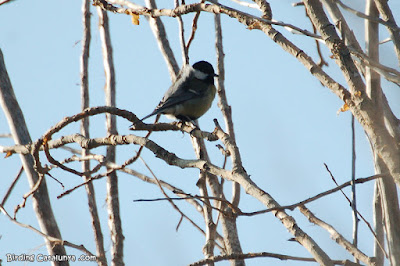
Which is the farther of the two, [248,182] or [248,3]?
[248,3]

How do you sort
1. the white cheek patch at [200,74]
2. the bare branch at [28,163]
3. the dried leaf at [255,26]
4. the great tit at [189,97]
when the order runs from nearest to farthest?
the dried leaf at [255,26], the bare branch at [28,163], the great tit at [189,97], the white cheek patch at [200,74]

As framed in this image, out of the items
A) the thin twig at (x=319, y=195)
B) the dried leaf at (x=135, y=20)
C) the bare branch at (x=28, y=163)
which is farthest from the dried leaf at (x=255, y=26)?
the bare branch at (x=28, y=163)

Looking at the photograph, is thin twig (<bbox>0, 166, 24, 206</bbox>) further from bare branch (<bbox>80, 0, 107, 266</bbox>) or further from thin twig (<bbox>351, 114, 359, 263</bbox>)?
thin twig (<bbox>351, 114, 359, 263</bbox>)

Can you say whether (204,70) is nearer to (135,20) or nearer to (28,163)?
(135,20)

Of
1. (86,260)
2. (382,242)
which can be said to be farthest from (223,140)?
(86,260)

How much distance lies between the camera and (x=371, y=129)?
177 cm

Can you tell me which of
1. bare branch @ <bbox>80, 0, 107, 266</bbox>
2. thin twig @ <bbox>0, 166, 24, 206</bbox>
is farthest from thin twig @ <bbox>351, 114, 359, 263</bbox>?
thin twig @ <bbox>0, 166, 24, 206</bbox>

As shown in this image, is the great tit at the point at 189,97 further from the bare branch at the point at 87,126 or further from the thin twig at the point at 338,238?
the thin twig at the point at 338,238

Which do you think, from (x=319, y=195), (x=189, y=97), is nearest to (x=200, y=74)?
(x=189, y=97)

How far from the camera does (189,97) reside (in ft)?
15.6

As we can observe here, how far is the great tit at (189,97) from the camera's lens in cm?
452

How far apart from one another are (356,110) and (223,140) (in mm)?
789

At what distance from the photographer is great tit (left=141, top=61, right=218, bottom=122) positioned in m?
4.52

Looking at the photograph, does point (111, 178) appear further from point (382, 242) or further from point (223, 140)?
point (382, 242)
